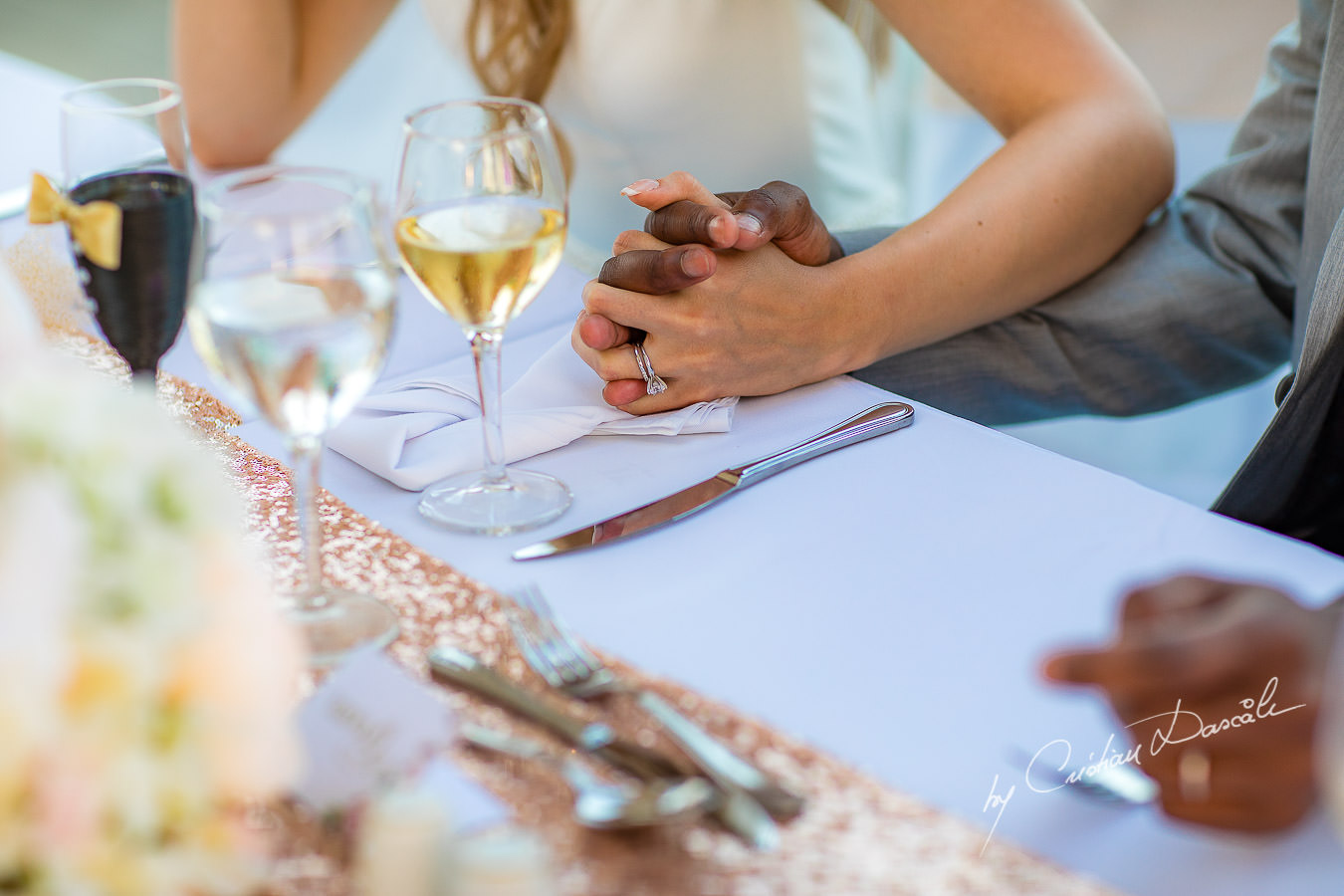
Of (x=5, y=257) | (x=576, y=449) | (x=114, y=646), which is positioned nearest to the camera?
(x=114, y=646)

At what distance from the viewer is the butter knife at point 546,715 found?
1.49ft

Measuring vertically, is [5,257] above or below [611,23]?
Result: below

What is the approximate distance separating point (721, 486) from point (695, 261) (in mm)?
182

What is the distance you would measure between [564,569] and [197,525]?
33 centimetres

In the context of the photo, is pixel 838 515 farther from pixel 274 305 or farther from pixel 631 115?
pixel 631 115

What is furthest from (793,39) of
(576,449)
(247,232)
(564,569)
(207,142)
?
(247,232)

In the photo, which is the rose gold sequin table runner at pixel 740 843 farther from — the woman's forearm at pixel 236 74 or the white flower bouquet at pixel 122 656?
the woman's forearm at pixel 236 74

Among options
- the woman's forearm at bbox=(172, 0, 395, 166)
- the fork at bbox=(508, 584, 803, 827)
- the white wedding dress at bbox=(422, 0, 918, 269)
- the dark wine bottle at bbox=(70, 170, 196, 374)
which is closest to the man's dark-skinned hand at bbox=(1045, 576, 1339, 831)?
the fork at bbox=(508, 584, 803, 827)

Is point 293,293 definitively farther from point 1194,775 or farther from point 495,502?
point 1194,775

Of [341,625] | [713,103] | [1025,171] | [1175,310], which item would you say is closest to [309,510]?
[341,625]

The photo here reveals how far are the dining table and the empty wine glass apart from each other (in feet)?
0.37

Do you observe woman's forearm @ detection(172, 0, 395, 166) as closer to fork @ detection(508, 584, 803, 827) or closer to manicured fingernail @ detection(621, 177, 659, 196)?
manicured fingernail @ detection(621, 177, 659, 196)

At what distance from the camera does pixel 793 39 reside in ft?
5.21

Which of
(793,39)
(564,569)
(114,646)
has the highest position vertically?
(793,39)
